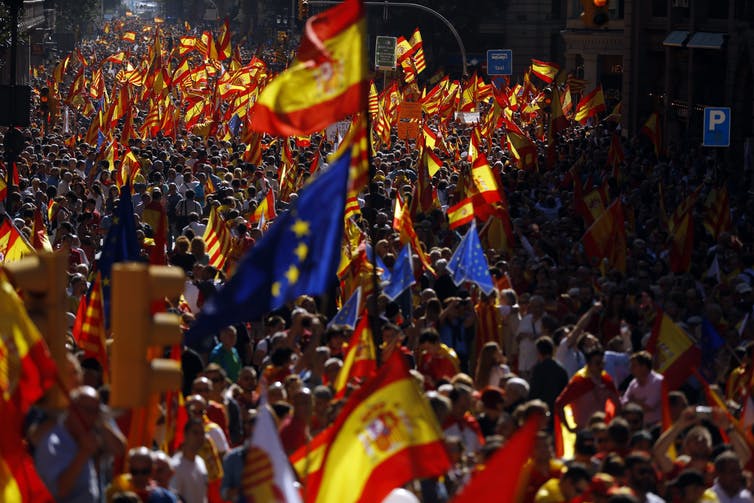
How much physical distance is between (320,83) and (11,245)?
6400 mm

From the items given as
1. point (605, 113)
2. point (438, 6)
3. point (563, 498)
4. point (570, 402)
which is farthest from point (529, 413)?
point (438, 6)

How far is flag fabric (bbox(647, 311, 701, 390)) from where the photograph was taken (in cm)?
1317

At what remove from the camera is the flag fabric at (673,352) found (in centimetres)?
1317

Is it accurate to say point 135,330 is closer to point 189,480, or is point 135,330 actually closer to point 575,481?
point 575,481

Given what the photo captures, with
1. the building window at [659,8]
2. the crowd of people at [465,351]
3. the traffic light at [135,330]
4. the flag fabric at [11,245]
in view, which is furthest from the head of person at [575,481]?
the building window at [659,8]

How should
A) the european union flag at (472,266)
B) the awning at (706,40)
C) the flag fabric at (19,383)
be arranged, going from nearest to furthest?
the flag fabric at (19,383), the european union flag at (472,266), the awning at (706,40)

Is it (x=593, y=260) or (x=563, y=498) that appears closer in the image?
(x=563, y=498)

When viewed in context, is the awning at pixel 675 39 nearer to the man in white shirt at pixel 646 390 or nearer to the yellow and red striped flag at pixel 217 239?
the yellow and red striped flag at pixel 217 239

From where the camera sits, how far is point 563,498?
913cm

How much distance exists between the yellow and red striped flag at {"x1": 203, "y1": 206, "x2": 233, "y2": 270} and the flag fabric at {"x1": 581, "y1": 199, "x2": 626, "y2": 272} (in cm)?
370

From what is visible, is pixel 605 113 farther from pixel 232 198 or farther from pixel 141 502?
pixel 141 502

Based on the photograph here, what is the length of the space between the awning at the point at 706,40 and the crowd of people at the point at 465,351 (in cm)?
Answer: 1239

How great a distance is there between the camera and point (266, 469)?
841 centimetres

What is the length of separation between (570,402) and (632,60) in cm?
3620
